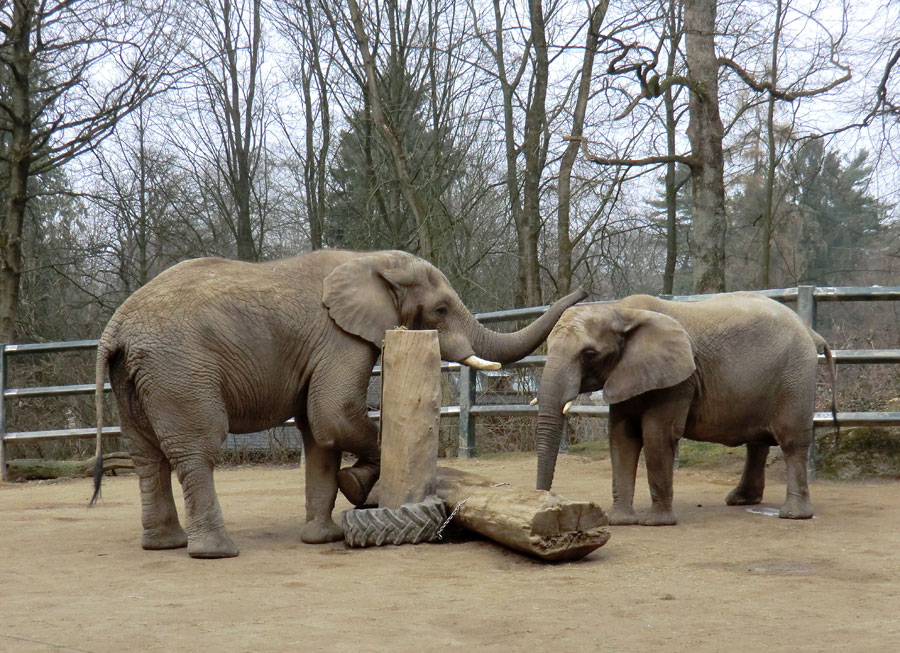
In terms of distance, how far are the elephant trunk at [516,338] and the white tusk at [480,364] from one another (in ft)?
0.70

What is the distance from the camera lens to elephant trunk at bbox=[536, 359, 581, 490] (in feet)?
20.9

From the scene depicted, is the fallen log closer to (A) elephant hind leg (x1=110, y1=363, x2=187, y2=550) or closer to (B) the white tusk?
(A) elephant hind leg (x1=110, y1=363, x2=187, y2=550)

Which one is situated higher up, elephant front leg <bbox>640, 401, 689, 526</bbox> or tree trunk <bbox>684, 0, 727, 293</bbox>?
tree trunk <bbox>684, 0, 727, 293</bbox>

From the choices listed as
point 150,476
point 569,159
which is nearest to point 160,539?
point 150,476

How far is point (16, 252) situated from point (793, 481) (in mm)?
12511

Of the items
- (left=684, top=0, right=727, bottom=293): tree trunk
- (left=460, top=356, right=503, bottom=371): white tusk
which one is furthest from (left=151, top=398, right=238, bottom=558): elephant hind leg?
(left=684, top=0, right=727, bottom=293): tree trunk

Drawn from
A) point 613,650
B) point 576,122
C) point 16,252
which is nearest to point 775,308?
point 613,650

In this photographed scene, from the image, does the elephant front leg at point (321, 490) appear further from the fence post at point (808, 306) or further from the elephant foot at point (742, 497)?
the fence post at point (808, 306)

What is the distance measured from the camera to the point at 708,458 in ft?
31.9

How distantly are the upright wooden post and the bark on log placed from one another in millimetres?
581

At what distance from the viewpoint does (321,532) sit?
6418mm

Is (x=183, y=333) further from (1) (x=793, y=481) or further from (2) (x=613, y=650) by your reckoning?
(1) (x=793, y=481)

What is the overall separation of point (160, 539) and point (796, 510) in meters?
4.37

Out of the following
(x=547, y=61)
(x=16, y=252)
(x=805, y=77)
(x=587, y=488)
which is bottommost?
(x=587, y=488)
